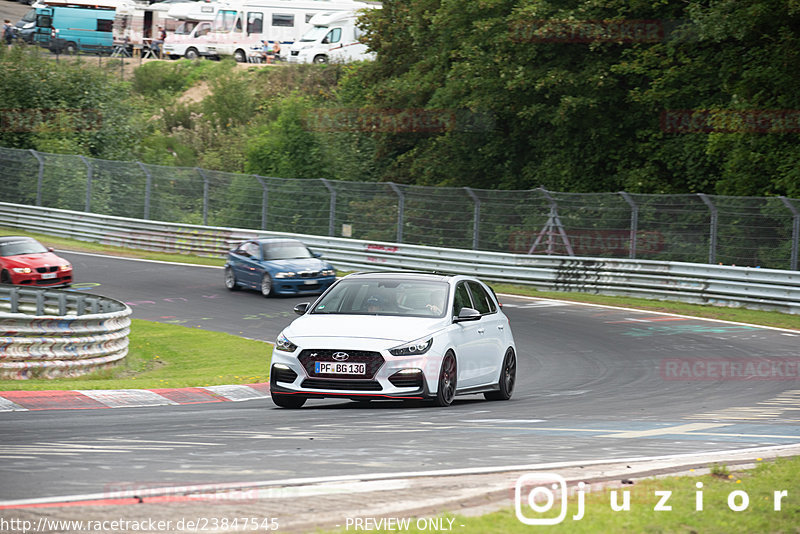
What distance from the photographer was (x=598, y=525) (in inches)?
214

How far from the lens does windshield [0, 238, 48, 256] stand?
2728 cm

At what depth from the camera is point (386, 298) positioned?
39.8ft

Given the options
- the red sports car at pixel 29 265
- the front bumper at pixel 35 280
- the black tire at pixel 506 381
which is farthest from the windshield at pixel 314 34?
the black tire at pixel 506 381

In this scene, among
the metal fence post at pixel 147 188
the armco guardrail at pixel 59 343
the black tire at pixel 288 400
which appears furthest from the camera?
the metal fence post at pixel 147 188

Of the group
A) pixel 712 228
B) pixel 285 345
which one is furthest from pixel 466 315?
pixel 712 228

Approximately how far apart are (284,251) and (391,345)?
17353 millimetres

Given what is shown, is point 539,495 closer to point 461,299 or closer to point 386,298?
point 386,298

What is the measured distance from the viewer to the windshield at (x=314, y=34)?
59500mm

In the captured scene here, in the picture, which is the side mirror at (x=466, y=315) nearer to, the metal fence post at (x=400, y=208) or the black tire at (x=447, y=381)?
the black tire at (x=447, y=381)

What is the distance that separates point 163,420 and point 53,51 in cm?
5569

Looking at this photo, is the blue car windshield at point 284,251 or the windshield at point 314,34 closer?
the blue car windshield at point 284,251

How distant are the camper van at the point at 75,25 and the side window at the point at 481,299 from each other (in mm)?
52770

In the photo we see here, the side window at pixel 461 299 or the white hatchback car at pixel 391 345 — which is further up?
the side window at pixel 461 299

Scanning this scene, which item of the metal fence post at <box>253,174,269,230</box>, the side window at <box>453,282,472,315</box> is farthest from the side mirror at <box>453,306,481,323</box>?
the metal fence post at <box>253,174,269,230</box>
